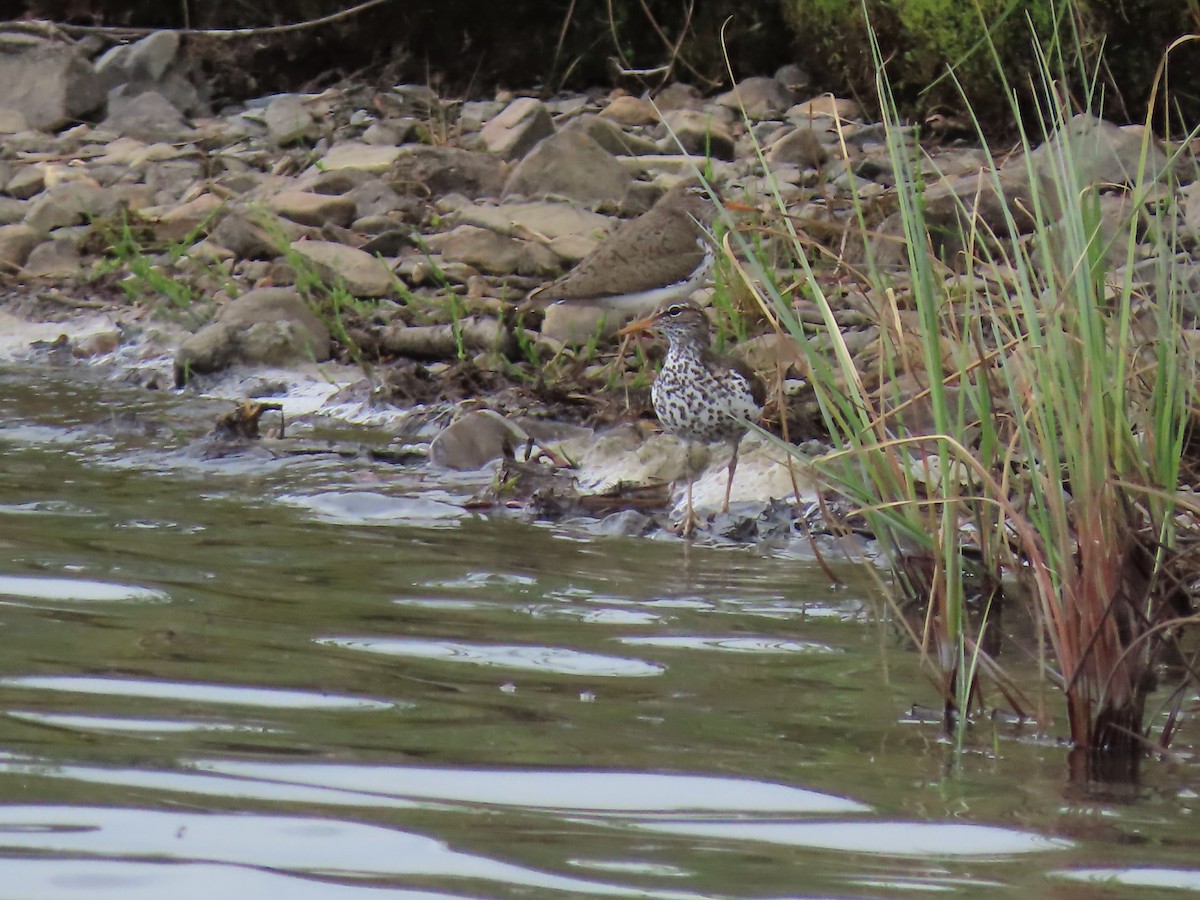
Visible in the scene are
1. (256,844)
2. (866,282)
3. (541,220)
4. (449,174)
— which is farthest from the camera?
(449,174)

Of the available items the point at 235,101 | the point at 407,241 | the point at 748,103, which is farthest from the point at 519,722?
the point at 235,101

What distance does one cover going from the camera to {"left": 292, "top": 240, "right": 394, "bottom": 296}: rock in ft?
29.0

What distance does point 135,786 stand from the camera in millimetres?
2432

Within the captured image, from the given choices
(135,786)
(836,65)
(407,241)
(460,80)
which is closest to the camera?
(135,786)

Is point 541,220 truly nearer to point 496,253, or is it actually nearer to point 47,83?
point 496,253

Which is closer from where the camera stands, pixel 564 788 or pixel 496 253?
pixel 564 788

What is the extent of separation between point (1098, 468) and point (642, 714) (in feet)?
2.83

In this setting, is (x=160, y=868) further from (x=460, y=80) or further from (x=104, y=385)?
(x=460, y=80)

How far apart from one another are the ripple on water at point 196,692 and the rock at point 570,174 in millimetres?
7241

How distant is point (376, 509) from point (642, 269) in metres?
2.92

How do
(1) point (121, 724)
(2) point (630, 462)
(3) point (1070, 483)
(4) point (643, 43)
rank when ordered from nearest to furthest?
(1) point (121, 724), (3) point (1070, 483), (2) point (630, 462), (4) point (643, 43)

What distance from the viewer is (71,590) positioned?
151 inches

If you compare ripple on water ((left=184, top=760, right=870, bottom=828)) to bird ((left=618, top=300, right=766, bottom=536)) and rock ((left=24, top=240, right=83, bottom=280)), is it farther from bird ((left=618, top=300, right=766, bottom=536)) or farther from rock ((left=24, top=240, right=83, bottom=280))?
rock ((left=24, top=240, right=83, bottom=280))

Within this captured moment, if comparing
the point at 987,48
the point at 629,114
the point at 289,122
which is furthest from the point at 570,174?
the point at 289,122
